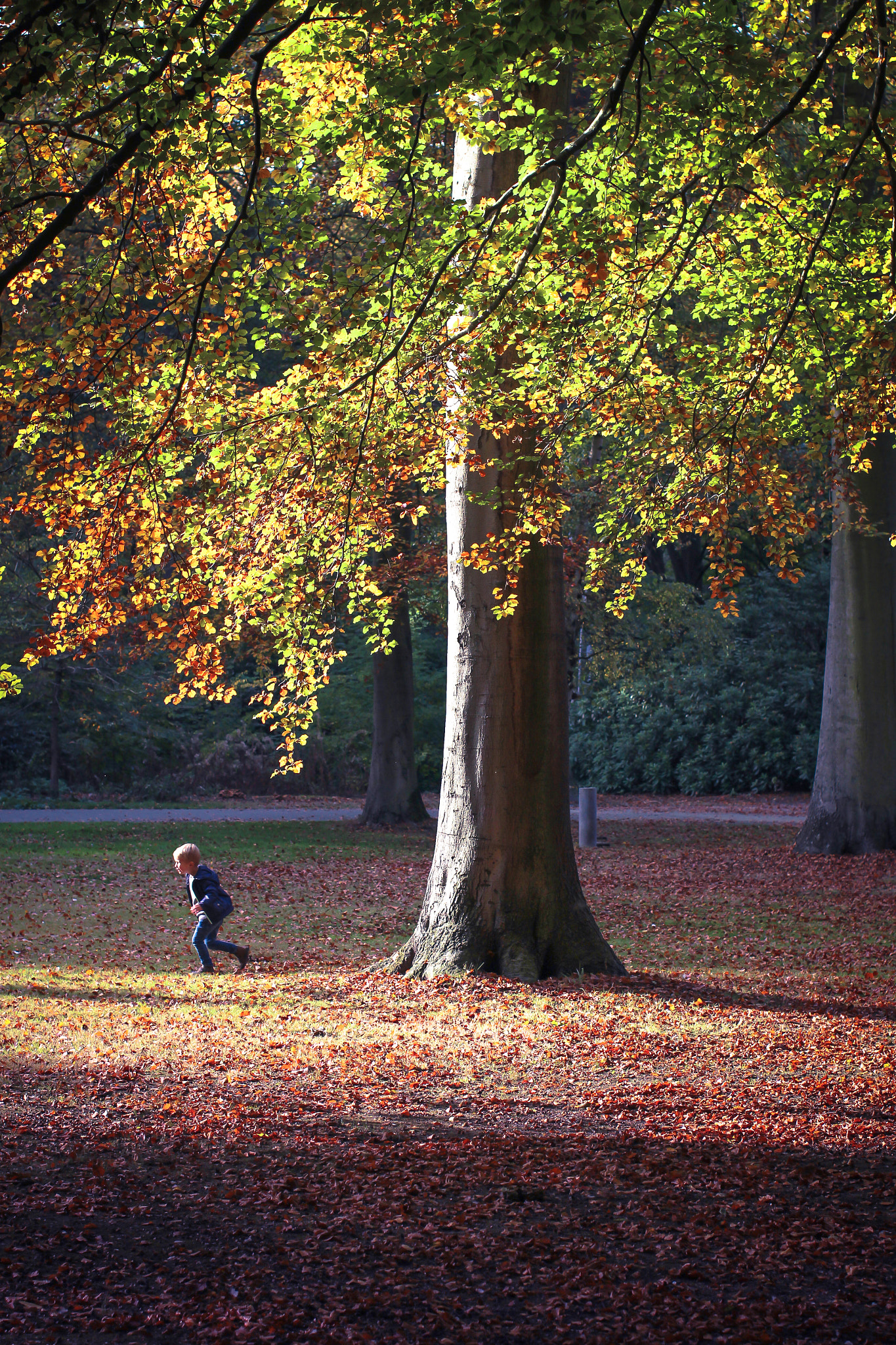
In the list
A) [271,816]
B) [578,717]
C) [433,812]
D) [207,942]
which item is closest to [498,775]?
[207,942]

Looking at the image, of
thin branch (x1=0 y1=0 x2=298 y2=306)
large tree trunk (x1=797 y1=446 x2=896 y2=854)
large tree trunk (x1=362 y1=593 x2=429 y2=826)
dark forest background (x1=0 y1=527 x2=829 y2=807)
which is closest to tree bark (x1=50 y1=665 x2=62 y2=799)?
dark forest background (x1=0 y1=527 x2=829 y2=807)

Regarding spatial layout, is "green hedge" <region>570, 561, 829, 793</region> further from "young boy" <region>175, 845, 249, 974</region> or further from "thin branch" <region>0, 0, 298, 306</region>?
"thin branch" <region>0, 0, 298, 306</region>

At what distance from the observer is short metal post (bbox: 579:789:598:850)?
1858 cm

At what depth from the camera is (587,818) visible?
18.7 metres

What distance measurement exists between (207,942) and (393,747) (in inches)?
429

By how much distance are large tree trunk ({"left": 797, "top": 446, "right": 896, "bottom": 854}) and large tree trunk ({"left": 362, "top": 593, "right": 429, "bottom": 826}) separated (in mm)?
6821

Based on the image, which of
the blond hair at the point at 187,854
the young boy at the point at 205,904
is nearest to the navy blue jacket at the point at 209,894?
the young boy at the point at 205,904

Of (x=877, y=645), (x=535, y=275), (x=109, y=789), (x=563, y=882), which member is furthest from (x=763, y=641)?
(x=535, y=275)

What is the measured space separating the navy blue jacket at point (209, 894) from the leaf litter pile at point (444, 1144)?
1.65 ft

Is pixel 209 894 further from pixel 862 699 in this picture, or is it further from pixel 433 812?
pixel 433 812

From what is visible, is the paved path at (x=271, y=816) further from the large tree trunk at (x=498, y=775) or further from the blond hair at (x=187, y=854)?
the large tree trunk at (x=498, y=775)

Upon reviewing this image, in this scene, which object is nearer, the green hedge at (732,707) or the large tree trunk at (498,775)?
the large tree trunk at (498,775)

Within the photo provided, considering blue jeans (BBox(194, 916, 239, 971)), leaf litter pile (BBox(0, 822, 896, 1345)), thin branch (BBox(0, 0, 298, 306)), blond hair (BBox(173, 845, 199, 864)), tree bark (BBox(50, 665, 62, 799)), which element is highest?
thin branch (BBox(0, 0, 298, 306))

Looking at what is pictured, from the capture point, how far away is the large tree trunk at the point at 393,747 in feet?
66.4
